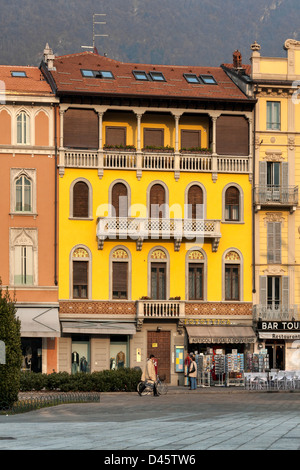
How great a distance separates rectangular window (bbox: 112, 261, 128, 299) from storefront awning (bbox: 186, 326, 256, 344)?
3855 millimetres

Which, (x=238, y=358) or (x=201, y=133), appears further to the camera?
(x=201, y=133)

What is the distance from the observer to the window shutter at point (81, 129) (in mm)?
53312

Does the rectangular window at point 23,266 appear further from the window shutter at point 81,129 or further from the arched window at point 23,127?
the window shutter at point 81,129

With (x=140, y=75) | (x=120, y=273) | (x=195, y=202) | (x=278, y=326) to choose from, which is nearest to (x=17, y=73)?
(x=140, y=75)

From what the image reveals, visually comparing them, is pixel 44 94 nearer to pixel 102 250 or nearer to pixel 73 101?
pixel 73 101

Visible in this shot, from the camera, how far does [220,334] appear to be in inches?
2088

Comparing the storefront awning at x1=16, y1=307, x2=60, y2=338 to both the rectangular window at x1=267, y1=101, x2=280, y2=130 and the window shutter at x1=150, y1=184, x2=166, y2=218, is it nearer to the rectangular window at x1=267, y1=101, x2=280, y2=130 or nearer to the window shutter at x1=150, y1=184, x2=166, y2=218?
the window shutter at x1=150, y1=184, x2=166, y2=218

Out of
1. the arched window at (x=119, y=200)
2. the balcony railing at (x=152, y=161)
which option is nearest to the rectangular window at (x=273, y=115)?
the balcony railing at (x=152, y=161)

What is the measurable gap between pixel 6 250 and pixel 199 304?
34.4ft

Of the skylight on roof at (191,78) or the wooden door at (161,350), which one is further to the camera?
the skylight on roof at (191,78)

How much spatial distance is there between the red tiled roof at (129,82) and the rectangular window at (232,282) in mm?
9092

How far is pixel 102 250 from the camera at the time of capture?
2094 inches

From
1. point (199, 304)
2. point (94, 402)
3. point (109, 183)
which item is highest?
point (109, 183)

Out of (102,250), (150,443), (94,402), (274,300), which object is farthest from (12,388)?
(274,300)
